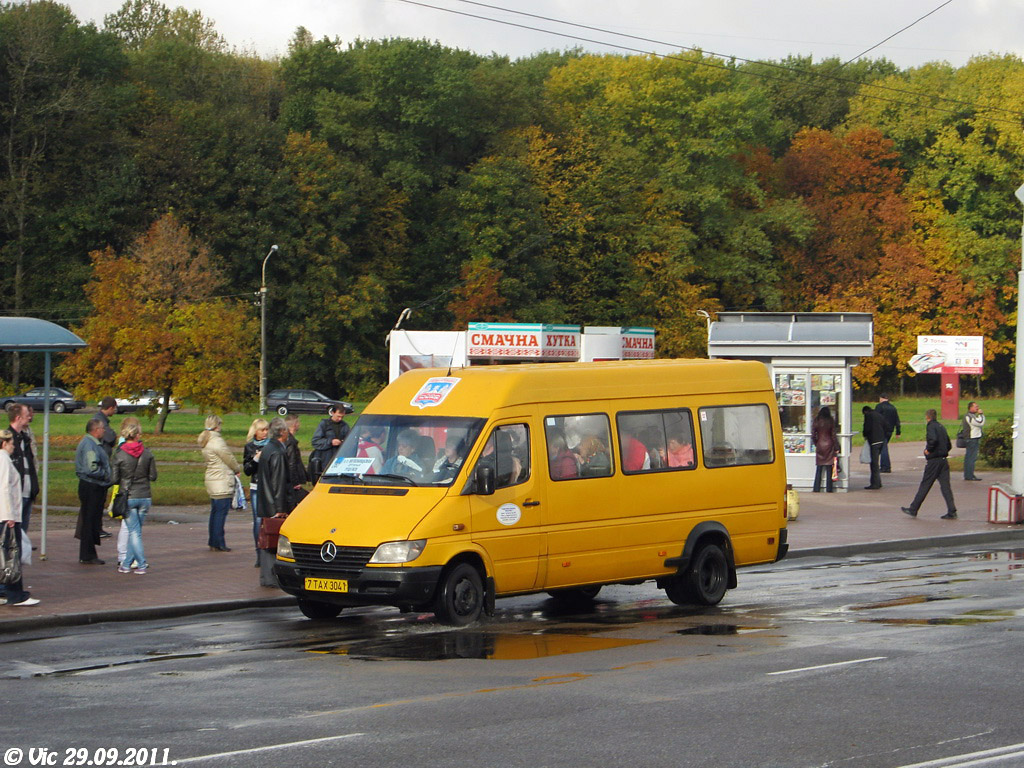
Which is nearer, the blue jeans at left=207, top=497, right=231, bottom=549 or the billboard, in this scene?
the blue jeans at left=207, top=497, right=231, bottom=549

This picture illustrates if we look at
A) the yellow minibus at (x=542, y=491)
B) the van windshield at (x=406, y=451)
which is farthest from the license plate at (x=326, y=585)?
the van windshield at (x=406, y=451)

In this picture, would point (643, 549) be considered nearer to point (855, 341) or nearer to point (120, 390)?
point (855, 341)

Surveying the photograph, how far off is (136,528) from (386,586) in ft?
17.6

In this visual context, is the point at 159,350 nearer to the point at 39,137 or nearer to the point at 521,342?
the point at 521,342

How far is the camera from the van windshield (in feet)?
42.5

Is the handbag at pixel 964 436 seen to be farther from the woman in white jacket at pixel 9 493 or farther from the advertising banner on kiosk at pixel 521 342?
the woman in white jacket at pixel 9 493

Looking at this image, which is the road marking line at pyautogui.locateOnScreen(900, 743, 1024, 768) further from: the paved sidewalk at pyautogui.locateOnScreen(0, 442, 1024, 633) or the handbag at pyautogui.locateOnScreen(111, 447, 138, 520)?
the handbag at pyautogui.locateOnScreen(111, 447, 138, 520)

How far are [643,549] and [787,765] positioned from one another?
6755 mm

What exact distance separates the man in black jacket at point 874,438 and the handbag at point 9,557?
21.2 metres

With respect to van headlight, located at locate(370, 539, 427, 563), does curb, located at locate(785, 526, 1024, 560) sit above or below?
below

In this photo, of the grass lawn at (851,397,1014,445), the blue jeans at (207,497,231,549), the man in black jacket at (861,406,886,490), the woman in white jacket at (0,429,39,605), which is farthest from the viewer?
the grass lawn at (851,397,1014,445)

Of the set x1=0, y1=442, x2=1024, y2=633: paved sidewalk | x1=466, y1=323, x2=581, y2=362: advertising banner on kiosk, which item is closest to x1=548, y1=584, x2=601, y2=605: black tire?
x1=0, y1=442, x2=1024, y2=633: paved sidewalk

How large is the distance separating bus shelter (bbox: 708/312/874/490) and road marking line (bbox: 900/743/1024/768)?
21.3 m

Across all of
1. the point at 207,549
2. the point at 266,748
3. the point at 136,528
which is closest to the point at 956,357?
the point at 207,549
